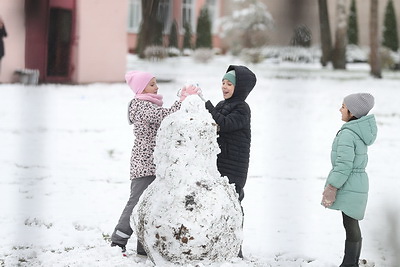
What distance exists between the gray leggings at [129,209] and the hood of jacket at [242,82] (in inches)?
18.5

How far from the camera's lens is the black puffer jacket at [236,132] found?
2.95 meters

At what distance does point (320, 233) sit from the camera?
13.0ft

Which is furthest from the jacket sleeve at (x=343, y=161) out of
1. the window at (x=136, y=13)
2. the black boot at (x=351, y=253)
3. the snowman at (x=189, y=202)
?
the window at (x=136, y=13)

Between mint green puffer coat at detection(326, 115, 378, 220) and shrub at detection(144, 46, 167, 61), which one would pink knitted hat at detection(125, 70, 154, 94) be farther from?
shrub at detection(144, 46, 167, 61)

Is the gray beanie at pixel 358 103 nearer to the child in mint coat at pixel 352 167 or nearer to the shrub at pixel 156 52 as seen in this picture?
the child in mint coat at pixel 352 167

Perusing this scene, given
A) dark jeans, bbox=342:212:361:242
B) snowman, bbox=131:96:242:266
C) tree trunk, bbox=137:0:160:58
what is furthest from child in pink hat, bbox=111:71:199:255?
tree trunk, bbox=137:0:160:58

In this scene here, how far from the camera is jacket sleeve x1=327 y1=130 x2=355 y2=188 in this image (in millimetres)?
2873

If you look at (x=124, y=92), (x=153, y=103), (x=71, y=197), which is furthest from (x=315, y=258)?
(x=124, y=92)

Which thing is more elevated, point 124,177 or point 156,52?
point 156,52

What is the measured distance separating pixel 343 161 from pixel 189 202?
0.74m

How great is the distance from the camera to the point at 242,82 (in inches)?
117

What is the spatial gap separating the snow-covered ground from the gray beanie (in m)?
0.28

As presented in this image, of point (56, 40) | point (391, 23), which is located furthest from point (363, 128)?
point (391, 23)

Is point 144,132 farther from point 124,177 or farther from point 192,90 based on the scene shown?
point 124,177
